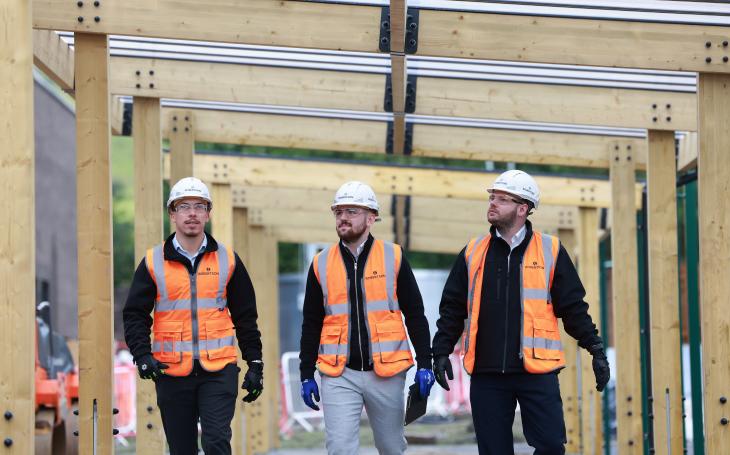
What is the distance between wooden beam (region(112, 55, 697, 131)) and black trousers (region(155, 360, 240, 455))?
415cm

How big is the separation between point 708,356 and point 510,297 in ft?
5.90

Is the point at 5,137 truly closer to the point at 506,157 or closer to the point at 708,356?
the point at 708,356

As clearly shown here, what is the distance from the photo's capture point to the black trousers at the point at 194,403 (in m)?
7.75

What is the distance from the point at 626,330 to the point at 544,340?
518 cm

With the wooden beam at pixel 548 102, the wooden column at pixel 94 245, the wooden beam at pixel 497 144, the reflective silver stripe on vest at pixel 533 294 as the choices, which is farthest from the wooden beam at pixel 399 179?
the reflective silver stripe on vest at pixel 533 294

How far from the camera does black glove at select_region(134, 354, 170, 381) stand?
7609 millimetres

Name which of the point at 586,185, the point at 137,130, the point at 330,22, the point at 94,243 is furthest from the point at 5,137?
the point at 586,185

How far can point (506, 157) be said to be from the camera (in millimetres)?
14375

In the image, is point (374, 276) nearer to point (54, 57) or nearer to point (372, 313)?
point (372, 313)

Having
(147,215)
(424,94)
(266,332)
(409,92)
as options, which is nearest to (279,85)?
(409,92)

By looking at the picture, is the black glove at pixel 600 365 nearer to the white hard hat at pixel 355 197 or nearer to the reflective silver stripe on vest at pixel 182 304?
the white hard hat at pixel 355 197

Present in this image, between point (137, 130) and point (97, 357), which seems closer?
point (97, 357)

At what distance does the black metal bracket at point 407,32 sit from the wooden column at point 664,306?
2.80 meters

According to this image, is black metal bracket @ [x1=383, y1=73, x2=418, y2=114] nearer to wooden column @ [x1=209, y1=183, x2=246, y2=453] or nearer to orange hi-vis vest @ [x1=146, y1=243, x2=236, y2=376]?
wooden column @ [x1=209, y1=183, x2=246, y2=453]
